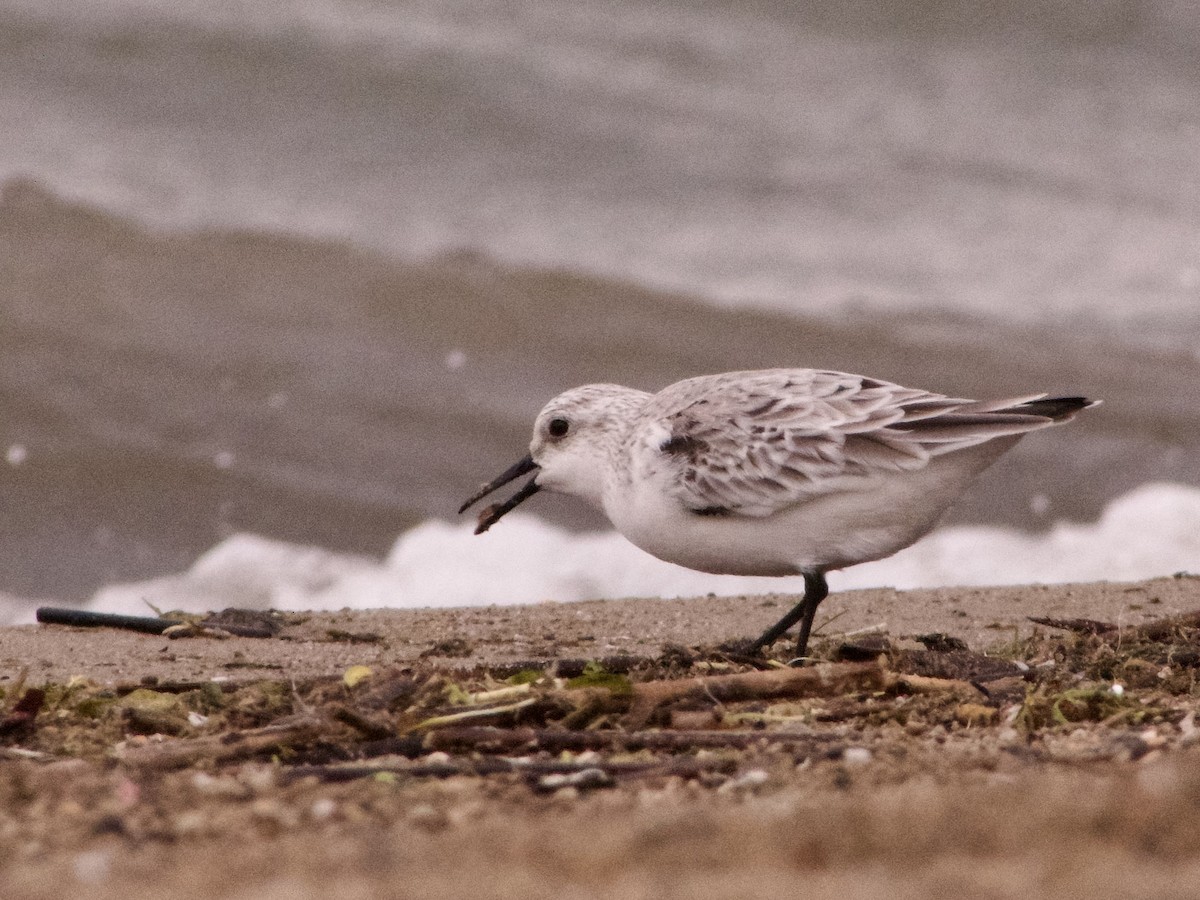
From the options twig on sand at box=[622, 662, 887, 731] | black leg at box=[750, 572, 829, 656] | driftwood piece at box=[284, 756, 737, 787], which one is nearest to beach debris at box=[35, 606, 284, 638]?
black leg at box=[750, 572, 829, 656]

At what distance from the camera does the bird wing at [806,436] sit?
5.02 m

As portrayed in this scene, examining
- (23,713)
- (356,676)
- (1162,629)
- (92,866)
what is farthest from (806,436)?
(92,866)

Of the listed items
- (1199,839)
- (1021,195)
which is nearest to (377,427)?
(1021,195)

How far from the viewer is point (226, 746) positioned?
3.56 metres

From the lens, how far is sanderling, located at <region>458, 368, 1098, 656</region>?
5.03 metres

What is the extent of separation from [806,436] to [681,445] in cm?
37

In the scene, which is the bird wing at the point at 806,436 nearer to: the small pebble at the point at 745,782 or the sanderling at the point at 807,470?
the sanderling at the point at 807,470

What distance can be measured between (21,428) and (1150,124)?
395 inches

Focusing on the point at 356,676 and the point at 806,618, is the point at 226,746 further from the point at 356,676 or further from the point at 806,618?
the point at 806,618

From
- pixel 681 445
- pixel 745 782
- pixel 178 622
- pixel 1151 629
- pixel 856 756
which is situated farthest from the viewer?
pixel 178 622

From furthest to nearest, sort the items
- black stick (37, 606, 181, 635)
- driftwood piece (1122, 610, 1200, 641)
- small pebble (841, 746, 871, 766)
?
black stick (37, 606, 181, 635), driftwood piece (1122, 610, 1200, 641), small pebble (841, 746, 871, 766)

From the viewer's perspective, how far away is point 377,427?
10.5m

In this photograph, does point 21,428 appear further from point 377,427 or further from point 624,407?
point 624,407

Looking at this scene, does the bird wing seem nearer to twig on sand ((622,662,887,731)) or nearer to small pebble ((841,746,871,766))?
twig on sand ((622,662,887,731))
